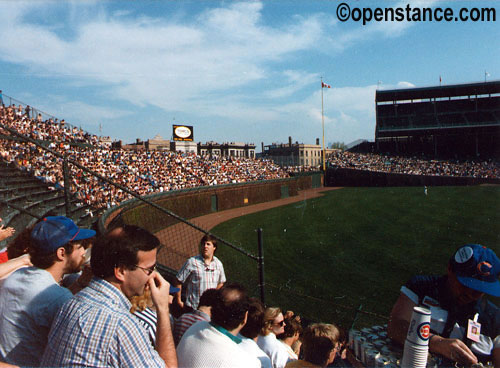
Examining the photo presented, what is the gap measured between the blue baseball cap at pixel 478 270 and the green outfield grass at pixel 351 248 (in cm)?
199

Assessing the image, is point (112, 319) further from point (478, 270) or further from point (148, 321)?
point (478, 270)

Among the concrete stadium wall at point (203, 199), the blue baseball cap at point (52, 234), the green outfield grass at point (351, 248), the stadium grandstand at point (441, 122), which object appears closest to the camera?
the blue baseball cap at point (52, 234)

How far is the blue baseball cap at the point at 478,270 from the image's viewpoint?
234 centimetres

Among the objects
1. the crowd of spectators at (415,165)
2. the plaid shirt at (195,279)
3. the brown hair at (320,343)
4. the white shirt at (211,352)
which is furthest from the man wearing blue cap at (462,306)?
the crowd of spectators at (415,165)

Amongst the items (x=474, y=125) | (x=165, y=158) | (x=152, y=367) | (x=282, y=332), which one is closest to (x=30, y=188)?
(x=282, y=332)

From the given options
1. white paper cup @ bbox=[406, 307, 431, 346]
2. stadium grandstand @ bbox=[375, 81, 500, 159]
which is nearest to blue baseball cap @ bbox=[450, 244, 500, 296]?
white paper cup @ bbox=[406, 307, 431, 346]

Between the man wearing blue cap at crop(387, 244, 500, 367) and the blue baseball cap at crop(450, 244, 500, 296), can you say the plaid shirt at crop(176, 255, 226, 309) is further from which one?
the blue baseball cap at crop(450, 244, 500, 296)

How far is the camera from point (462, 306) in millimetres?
Answer: 2426

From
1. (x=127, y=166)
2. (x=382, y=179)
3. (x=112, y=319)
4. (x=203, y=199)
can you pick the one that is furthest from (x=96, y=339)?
(x=382, y=179)

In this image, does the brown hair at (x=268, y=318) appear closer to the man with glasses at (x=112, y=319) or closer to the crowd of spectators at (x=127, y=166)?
the man with glasses at (x=112, y=319)

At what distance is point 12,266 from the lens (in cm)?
306

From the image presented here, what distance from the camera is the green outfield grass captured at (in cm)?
985

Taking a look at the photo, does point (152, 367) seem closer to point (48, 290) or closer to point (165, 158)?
point (48, 290)

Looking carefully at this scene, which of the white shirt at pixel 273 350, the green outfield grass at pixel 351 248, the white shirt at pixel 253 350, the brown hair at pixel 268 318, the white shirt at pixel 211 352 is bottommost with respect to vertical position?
the green outfield grass at pixel 351 248
